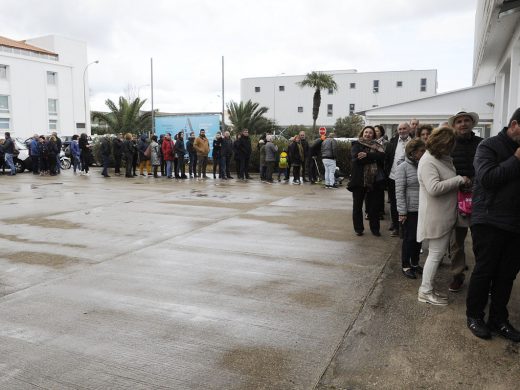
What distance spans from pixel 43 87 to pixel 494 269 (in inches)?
2427

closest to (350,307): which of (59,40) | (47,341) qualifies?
(47,341)

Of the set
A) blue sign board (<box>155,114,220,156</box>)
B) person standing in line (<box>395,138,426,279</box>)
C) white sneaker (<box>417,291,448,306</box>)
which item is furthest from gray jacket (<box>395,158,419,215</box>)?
blue sign board (<box>155,114,220,156</box>)

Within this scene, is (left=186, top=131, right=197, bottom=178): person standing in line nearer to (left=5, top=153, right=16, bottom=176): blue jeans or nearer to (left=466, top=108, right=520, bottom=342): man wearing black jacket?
(left=5, top=153, right=16, bottom=176): blue jeans

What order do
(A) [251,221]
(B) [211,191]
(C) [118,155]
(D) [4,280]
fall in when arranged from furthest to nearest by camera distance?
(C) [118,155], (B) [211,191], (A) [251,221], (D) [4,280]

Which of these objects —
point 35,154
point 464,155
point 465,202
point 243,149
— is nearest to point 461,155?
point 464,155

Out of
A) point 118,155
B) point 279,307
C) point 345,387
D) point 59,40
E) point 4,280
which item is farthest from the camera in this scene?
point 59,40

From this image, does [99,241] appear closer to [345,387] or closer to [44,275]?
[44,275]

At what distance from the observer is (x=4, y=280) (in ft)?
17.3

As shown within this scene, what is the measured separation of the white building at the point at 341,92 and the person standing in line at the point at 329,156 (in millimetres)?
51176

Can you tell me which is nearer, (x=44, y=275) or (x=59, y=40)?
(x=44, y=275)

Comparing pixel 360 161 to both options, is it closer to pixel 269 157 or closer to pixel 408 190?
pixel 408 190

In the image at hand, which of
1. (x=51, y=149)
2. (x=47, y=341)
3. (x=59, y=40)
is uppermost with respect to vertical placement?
(x=59, y=40)

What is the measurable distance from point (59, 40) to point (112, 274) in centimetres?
6849

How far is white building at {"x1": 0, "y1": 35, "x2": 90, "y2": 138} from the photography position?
5284 cm
